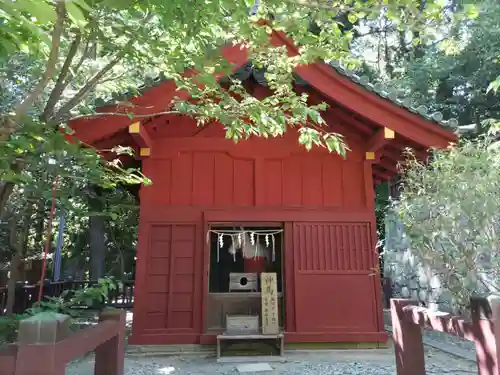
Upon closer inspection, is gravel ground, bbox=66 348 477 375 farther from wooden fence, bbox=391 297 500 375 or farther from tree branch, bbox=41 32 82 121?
tree branch, bbox=41 32 82 121

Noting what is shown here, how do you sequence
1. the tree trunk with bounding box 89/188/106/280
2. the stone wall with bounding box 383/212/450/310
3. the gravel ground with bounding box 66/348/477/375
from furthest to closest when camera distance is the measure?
the tree trunk with bounding box 89/188/106/280 → the stone wall with bounding box 383/212/450/310 → the gravel ground with bounding box 66/348/477/375

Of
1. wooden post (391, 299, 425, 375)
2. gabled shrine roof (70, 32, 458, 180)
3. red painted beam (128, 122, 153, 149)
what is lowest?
wooden post (391, 299, 425, 375)

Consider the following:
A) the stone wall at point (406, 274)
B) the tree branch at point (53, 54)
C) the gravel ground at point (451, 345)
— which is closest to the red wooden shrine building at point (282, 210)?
the gravel ground at point (451, 345)

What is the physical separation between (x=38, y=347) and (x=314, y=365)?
444cm

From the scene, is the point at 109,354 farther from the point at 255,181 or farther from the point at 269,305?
the point at 255,181

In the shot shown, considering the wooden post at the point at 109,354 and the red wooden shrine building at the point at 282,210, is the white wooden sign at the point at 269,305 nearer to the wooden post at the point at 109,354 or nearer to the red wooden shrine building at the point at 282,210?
the red wooden shrine building at the point at 282,210

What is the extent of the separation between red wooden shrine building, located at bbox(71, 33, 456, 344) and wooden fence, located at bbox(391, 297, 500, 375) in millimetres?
2708

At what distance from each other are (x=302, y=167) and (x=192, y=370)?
3634mm

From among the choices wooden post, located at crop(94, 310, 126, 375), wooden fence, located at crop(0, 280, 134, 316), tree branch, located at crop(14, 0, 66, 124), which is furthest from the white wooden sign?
tree branch, located at crop(14, 0, 66, 124)

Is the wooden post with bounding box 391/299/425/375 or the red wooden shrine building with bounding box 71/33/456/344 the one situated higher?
the red wooden shrine building with bounding box 71/33/456/344

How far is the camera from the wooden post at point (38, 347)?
71.6 inches

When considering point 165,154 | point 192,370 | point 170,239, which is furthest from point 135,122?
point 192,370

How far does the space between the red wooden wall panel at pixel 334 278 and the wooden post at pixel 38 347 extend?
4.90 metres

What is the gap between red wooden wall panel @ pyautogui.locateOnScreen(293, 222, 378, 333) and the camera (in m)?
6.35
